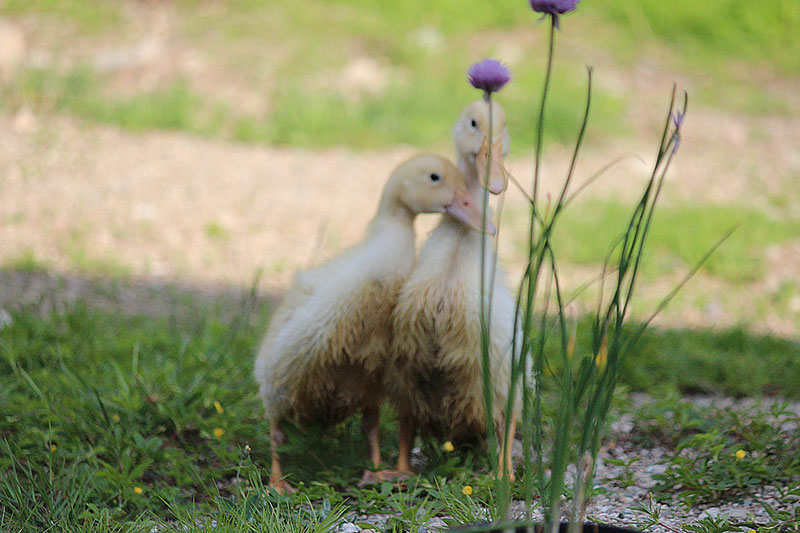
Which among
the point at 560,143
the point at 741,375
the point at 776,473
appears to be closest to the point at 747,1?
the point at 560,143

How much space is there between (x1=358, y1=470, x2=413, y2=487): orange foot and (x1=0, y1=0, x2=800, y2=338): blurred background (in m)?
1.53

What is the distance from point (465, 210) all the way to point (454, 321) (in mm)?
342

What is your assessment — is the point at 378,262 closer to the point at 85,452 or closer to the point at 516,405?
the point at 516,405

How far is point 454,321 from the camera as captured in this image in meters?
2.57

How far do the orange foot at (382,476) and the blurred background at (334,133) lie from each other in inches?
60.2

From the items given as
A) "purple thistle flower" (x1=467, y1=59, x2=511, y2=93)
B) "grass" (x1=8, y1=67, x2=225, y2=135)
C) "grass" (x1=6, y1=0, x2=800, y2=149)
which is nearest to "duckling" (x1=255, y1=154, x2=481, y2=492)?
"purple thistle flower" (x1=467, y1=59, x2=511, y2=93)

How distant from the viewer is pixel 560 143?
8.35 metres

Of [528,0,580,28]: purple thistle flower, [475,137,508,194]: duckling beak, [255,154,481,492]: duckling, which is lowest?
[255,154,481,492]: duckling

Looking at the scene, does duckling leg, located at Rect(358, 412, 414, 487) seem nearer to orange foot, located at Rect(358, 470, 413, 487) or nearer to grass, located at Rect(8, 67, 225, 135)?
orange foot, located at Rect(358, 470, 413, 487)

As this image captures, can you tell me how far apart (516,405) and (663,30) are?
386 inches

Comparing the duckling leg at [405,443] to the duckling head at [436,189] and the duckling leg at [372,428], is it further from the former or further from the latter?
the duckling head at [436,189]

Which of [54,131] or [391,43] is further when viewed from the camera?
[391,43]

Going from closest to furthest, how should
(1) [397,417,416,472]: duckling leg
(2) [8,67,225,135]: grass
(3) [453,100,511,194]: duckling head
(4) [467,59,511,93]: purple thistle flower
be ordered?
(4) [467,59,511,93]: purple thistle flower
(3) [453,100,511,194]: duckling head
(1) [397,417,416,472]: duckling leg
(2) [8,67,225,135]: grass

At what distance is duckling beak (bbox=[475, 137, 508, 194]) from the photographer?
2.35 metres
